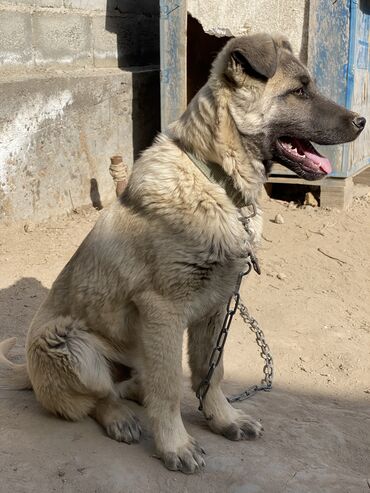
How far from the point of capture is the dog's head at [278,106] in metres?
2.87

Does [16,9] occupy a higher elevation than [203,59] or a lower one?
higher

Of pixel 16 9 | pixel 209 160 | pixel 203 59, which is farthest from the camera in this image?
pixel 203 59

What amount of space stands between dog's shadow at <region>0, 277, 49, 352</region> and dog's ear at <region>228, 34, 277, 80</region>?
250cm

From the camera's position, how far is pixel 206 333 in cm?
323

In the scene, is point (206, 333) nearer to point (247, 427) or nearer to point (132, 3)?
point (247, 427)

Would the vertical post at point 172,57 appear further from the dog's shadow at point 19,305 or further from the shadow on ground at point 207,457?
the shadow on ground at point 207,457

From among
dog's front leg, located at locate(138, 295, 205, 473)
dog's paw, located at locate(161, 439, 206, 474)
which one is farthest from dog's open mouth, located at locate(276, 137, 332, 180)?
dog's paw, located at locate(161, 439, 206, 474)

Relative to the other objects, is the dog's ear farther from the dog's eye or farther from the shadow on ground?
the shadow on ground

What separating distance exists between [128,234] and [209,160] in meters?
0.47

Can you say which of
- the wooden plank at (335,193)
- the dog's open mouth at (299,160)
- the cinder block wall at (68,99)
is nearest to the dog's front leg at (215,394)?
the dog's open mouth at (299,160)

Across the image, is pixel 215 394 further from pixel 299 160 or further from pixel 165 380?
pixel 299 160

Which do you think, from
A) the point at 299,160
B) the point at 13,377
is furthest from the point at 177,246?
the point at 13,377

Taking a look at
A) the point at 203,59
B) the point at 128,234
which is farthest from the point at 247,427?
the point at 203,59

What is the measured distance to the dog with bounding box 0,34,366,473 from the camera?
2.82 metres
